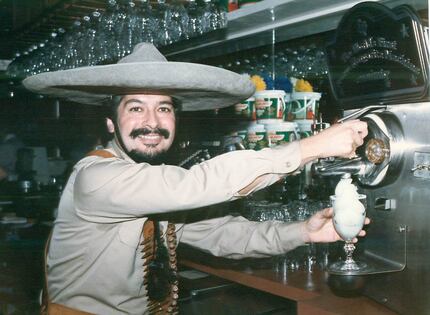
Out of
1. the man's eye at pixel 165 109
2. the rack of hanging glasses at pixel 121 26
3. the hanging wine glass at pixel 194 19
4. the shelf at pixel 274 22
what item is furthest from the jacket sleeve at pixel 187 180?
the hanging wine glass at pixel 194 19

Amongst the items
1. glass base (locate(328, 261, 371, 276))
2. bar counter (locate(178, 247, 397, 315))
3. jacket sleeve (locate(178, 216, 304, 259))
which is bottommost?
bar counter (locate(178, 247, 397, 315))

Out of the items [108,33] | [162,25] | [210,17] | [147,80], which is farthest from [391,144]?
[108,33]

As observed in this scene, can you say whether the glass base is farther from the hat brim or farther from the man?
the hat brim

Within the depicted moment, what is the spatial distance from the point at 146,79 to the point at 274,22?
0.76 metres

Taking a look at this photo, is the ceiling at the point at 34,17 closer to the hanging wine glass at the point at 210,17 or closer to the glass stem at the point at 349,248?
the hanging wine glass at the point at 210,17

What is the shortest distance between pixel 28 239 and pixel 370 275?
247 centimetres

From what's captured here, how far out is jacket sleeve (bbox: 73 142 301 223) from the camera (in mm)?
1046

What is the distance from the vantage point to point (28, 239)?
310cm

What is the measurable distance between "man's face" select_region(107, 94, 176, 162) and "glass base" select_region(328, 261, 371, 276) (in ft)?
1.98

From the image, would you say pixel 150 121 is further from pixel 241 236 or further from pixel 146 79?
pixel 241 236

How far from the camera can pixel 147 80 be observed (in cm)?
120

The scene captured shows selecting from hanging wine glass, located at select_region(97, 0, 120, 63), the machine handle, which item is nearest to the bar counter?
the machine handle

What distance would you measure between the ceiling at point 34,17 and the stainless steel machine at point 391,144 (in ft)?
4.62

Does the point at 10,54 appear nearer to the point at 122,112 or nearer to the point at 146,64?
the point at 122,112
